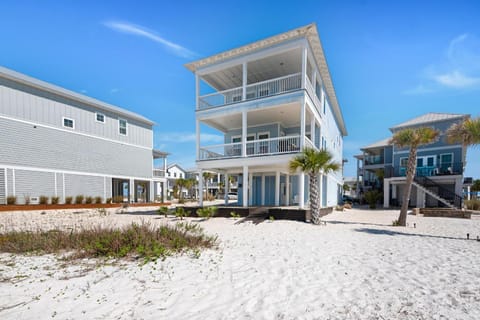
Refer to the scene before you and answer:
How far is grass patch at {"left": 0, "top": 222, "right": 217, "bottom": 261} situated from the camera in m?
5.76

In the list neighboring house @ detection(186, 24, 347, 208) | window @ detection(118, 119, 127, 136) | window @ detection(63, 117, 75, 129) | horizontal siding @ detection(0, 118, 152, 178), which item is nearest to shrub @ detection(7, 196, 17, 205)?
horizontal siding @ detection(0, 118, 152, 178)

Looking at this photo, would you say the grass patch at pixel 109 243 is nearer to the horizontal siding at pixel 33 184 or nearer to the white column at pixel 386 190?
the horizontal siding at pixel 33 184

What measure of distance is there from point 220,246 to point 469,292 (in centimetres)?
543

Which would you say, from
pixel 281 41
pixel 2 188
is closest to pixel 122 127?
pixel 2 188

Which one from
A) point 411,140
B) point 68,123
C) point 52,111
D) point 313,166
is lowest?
point 313,166

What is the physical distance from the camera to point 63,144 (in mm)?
19344

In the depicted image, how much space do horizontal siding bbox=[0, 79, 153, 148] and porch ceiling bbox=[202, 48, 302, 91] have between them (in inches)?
499

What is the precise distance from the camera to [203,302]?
357cm

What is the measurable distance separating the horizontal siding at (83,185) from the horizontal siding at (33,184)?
118cm

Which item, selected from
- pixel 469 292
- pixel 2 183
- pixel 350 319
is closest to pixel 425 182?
pixel 469 292

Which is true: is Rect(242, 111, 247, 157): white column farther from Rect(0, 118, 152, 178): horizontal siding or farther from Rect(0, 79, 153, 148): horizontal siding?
Rect(0, 79, 153, 148): horizontal siding

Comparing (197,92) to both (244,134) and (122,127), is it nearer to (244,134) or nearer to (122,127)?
(244,134)

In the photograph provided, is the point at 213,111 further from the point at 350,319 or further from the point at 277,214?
the point at 350,319

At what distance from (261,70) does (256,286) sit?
1451 cm
